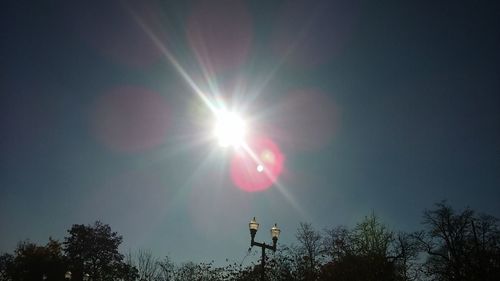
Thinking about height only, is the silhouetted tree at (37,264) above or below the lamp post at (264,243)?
above

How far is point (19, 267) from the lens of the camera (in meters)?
40.9

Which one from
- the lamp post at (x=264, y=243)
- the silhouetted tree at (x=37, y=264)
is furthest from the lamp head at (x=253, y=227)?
the silhouetted tree at (x=37, y=264)

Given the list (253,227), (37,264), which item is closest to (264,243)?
(253,227)

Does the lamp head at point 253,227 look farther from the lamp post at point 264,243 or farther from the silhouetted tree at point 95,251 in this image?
the silhouetted tree at point 95,251

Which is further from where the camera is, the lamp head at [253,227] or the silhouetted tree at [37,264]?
the silhouetted tree at [37,264]

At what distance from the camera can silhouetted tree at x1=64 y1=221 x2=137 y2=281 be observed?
Answer: 50.9m

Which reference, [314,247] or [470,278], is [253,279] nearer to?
[314,247]

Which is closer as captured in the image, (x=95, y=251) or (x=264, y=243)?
(x=264, y=243)

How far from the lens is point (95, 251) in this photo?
5312 centimetres

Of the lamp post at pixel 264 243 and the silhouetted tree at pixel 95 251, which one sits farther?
the silhouetted tree at pixel 95 251

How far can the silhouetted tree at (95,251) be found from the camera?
167 feet

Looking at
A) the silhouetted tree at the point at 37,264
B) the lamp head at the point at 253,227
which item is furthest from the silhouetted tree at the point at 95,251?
the lamp head at the point at 253,227

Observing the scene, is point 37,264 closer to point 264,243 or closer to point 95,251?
point 95,251

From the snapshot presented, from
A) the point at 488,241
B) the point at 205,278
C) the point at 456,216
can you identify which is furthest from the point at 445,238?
the point at 205,278
